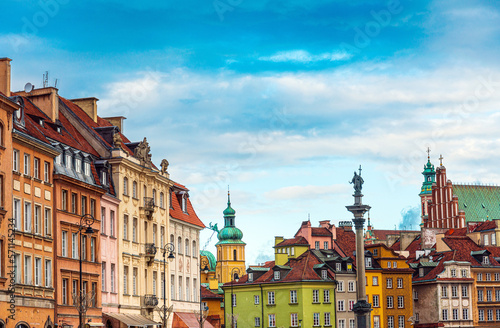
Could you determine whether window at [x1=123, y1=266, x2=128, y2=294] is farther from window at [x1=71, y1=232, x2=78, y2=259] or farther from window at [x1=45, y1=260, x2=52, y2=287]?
window at [x1=45, y1=260, x2=52, y2=287]

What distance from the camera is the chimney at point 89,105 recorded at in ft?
254

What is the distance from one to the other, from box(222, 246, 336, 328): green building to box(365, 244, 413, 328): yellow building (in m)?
6.53

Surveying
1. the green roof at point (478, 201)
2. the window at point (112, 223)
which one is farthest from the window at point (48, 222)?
the green roof at point (478, 201)

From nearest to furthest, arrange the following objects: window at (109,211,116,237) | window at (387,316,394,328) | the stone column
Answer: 1. the stone column
2. window at (109,211,116,237)
3. window at (387,316,394,328)

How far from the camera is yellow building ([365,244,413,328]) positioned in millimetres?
126188

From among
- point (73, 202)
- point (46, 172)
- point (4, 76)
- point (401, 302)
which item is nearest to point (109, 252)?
point (73, 202)

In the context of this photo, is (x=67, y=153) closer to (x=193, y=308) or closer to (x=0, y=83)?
(x=0, y=83)

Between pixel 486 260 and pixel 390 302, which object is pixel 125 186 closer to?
pixel 390 302

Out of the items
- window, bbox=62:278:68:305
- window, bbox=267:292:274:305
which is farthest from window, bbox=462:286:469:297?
window, bbox=62:278:68:305

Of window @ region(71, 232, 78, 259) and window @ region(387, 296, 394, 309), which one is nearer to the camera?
window @ region(71, 232, 78, 259)

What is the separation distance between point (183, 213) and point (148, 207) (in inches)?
483

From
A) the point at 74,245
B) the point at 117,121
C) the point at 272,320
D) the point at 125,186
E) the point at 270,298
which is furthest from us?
the point at 270,298

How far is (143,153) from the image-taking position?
7769 cm

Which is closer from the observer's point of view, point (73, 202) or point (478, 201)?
point (73, 202)
